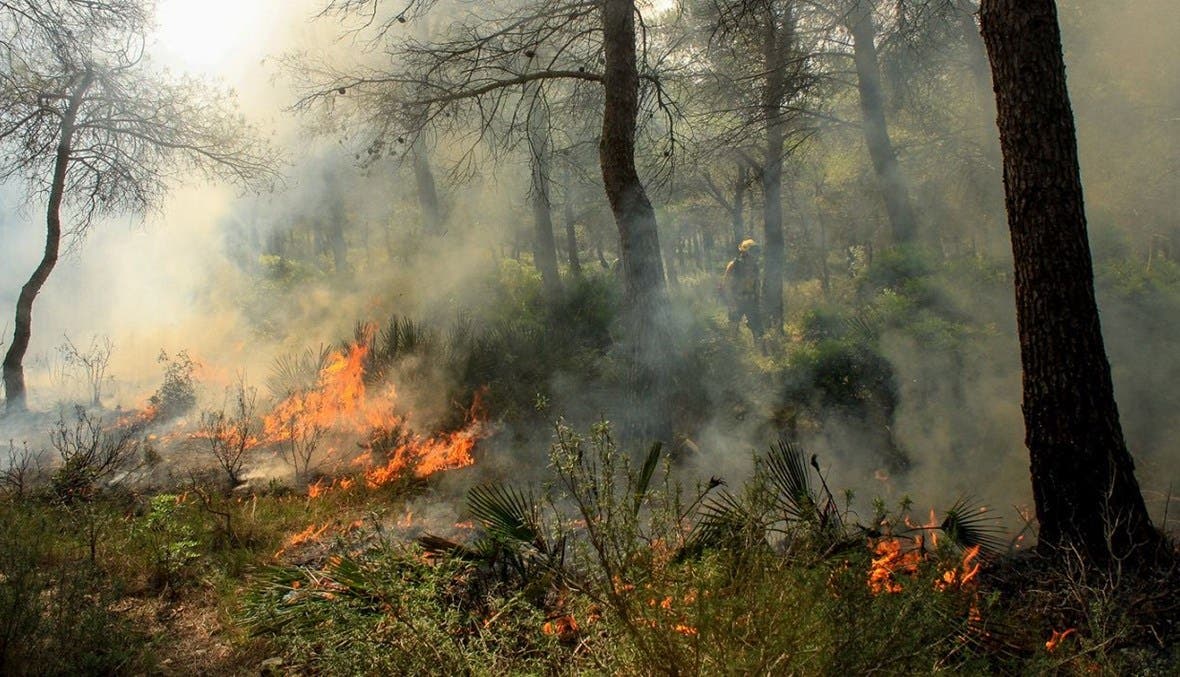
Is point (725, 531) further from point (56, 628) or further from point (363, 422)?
point (363, 422)

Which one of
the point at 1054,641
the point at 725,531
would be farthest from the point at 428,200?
the point at 1054,641

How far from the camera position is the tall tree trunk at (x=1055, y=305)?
13.1 feet

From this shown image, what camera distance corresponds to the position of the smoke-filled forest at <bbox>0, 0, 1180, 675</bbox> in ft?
9.20

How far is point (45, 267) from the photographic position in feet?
39.6

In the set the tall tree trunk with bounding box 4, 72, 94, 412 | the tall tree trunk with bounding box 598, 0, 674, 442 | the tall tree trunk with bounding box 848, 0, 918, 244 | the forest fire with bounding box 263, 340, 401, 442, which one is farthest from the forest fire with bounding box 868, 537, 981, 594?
the tall tree trunk with bounding box 4, 72, 94, 412

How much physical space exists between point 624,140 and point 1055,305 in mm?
4572

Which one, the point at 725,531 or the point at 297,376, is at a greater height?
the point at 297,376

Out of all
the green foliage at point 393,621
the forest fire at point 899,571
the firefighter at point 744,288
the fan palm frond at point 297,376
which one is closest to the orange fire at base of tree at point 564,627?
the green foliage at point 393,621

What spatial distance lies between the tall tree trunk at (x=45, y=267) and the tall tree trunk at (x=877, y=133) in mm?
13655

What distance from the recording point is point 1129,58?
1203cm

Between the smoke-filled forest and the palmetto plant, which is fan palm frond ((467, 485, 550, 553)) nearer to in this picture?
the smoke-filled forest

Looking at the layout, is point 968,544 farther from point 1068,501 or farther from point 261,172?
point 261,172

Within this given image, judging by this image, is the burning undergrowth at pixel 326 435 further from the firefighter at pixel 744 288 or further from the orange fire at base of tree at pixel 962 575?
the firefighter at pixel 744 288

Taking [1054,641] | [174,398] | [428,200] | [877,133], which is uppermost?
[428,200]
